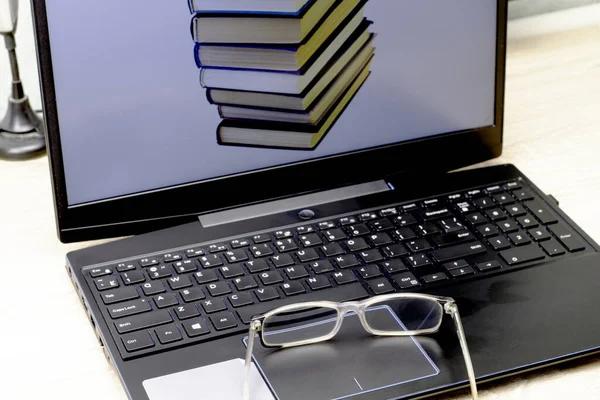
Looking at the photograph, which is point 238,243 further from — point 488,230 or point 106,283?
point 488,230

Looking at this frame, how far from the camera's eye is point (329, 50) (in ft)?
2.62

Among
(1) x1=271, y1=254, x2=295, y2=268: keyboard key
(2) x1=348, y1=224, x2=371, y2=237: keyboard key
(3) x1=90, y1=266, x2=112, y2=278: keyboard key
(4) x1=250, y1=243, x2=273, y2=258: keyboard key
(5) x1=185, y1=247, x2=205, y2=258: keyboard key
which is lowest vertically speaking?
(2) x1=348, y1=224, x2=371, y2=237: keyboard key

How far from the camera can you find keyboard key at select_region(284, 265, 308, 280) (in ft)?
2.32

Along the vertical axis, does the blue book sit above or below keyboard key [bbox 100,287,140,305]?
above

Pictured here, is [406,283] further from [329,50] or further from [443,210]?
[329,50]

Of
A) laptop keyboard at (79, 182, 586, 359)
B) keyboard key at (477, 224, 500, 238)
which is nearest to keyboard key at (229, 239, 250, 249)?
laptop keyboard at (79, 182, 586, 359)

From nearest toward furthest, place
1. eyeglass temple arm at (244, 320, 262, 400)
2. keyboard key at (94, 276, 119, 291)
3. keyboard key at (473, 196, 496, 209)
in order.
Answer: eyeglass temple arm at (244, 320, 262, 400), keyboard key at (94, 276, 119, 291), keyboard key at (473, 196, 496, 209)

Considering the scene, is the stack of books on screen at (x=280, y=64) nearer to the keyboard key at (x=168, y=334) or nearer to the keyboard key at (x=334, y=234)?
the keyboard key at (x=334, y=234)

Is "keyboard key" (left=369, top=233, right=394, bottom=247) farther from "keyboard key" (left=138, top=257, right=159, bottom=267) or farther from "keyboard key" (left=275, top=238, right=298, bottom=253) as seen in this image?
"keyboard key" (left=138, top=257, right=159, bottom=267)

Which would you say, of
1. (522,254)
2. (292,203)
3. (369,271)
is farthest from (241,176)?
(522,254)

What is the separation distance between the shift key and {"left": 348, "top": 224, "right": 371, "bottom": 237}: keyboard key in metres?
0.19

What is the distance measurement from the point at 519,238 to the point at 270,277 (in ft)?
0.73

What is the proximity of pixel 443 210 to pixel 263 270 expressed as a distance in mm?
187

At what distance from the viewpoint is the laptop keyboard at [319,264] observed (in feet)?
2.17
